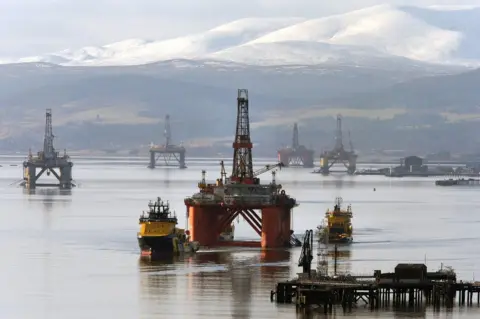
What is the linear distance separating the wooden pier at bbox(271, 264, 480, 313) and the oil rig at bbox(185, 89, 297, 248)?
633 inches

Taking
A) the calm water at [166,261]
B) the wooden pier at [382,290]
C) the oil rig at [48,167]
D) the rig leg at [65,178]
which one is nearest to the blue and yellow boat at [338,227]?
the calm water at [166,261]

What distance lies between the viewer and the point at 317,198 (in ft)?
436

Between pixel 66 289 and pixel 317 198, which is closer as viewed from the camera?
pixel 66 289

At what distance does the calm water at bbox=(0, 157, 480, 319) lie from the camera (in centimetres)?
5500

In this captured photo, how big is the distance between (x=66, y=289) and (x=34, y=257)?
12461 mm

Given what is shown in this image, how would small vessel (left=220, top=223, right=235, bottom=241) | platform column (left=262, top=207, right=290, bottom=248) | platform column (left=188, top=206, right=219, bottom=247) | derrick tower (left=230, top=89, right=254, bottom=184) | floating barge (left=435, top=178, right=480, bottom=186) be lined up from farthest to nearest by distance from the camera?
floating barge (left=435, top=178, right=480, bottom=186) < small vessel (left=220, top=223, right=235, bottom=241) < derrick tower (left=230, top=89, right=254, bottom=184) < platform column (left=188, top=206, right=219, bottom=247) < platform column (left=262, top=207, right=290, bottom=248)

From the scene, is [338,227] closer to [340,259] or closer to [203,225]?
[203,225]

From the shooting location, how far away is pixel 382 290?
58.0 meters

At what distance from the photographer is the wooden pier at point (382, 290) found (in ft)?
180

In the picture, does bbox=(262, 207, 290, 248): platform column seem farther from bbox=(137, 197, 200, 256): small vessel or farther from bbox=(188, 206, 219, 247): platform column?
bbox=(137, 197, 200, 256): small vessel

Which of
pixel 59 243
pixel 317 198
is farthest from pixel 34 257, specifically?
pixel 317 198

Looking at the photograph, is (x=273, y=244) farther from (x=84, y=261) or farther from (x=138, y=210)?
(x=138, y=210)

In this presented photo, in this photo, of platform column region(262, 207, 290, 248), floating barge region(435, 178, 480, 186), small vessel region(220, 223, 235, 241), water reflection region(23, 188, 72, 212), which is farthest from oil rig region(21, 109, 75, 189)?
platform column region(262, 207, 290, 248)

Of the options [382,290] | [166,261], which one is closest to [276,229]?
[166,261]
